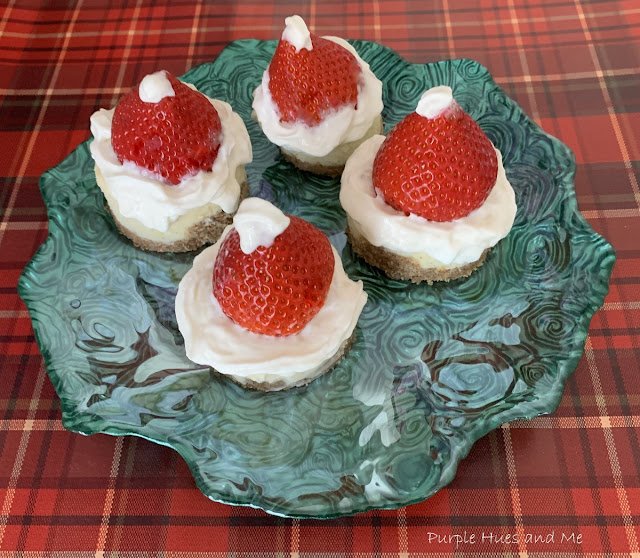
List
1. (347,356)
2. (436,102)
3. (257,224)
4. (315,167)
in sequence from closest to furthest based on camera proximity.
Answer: (257,224) < (436,102) < (347,356) < (315,167)

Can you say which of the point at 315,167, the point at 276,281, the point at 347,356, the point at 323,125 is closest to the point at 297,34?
the point at 323,125

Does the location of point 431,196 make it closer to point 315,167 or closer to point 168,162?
point 315,167

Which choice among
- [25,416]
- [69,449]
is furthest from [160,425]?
[25,416]

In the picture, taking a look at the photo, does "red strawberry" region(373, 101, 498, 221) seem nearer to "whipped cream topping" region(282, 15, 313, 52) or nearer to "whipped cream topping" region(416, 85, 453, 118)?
"whipped cream topping" region(416, 85, 453, 118)

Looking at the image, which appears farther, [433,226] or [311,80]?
[311,80]

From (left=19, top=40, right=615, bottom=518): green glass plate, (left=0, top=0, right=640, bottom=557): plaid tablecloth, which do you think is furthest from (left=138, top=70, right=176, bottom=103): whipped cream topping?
(left=0, top=0, right=640, bottom=557): plaid tablecloth

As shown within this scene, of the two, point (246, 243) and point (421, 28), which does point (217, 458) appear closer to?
point (246, 243)
